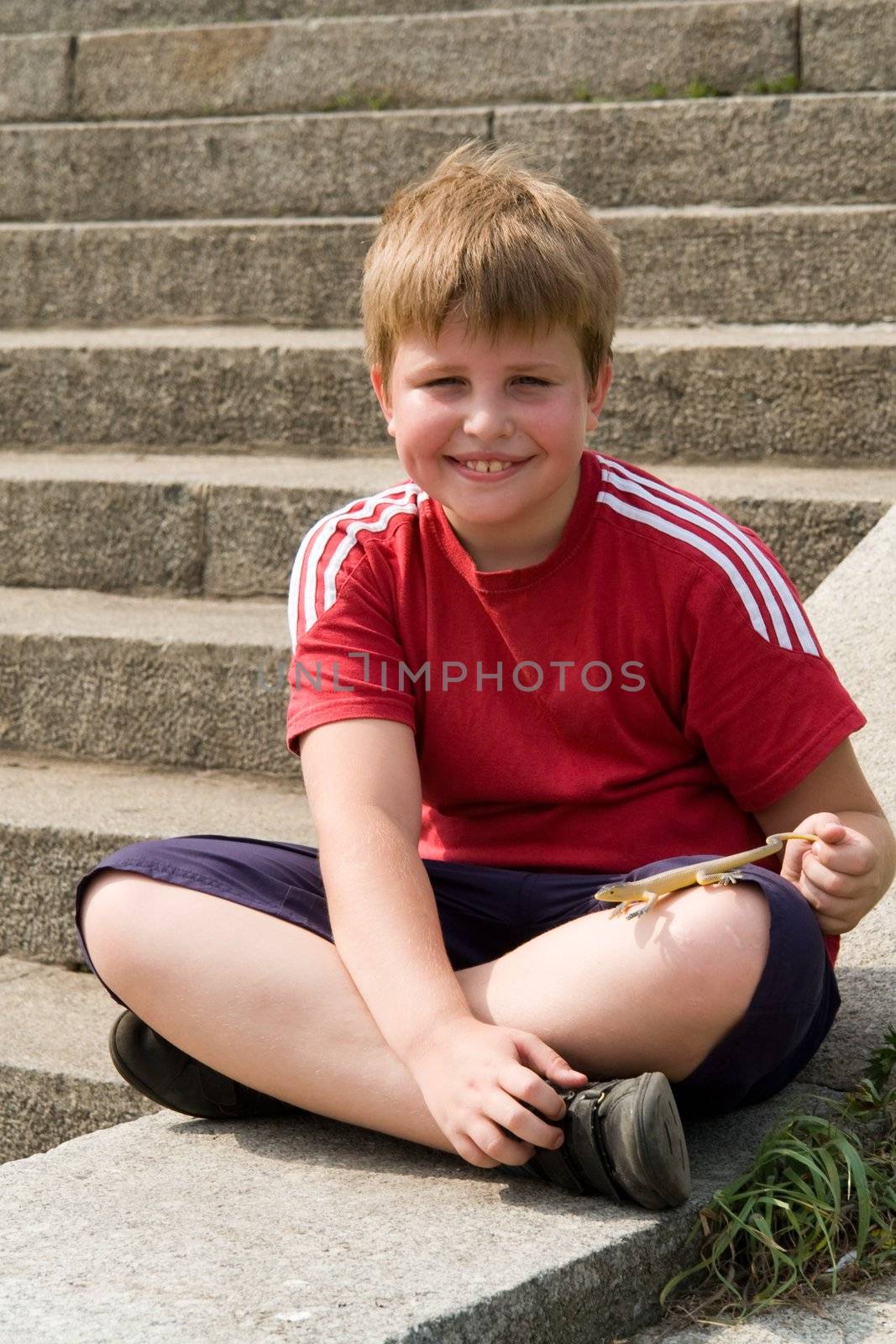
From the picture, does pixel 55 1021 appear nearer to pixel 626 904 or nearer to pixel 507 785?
pixel 507 785

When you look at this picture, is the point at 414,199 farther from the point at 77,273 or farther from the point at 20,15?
the point at 20,15

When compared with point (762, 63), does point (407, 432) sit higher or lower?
lower

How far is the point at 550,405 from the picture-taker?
71.4 inches

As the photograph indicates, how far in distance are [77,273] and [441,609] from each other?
8.23ft

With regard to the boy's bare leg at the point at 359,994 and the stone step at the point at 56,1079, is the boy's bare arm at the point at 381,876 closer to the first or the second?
the boy's bare leg at the point at 359,994

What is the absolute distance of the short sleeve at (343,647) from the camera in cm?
182

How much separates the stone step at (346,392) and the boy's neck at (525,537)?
136 cm

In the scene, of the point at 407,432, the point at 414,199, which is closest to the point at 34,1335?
the point at 407,432

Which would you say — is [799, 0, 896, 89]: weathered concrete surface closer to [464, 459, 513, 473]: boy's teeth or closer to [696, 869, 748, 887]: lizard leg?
[464, 459, 513, 473]: boy's teeth

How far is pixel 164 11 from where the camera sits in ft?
16.8

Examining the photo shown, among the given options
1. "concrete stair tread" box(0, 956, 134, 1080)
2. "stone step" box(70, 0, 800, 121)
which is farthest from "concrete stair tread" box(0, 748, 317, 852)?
"stone step" box(70, 0, 800, 121)

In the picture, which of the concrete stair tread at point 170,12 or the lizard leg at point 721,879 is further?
the concrete stair tread at point 170,12

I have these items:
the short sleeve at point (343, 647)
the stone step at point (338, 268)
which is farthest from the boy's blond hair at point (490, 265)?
the stone step at point (338, 268)

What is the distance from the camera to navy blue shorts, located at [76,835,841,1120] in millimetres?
1571
